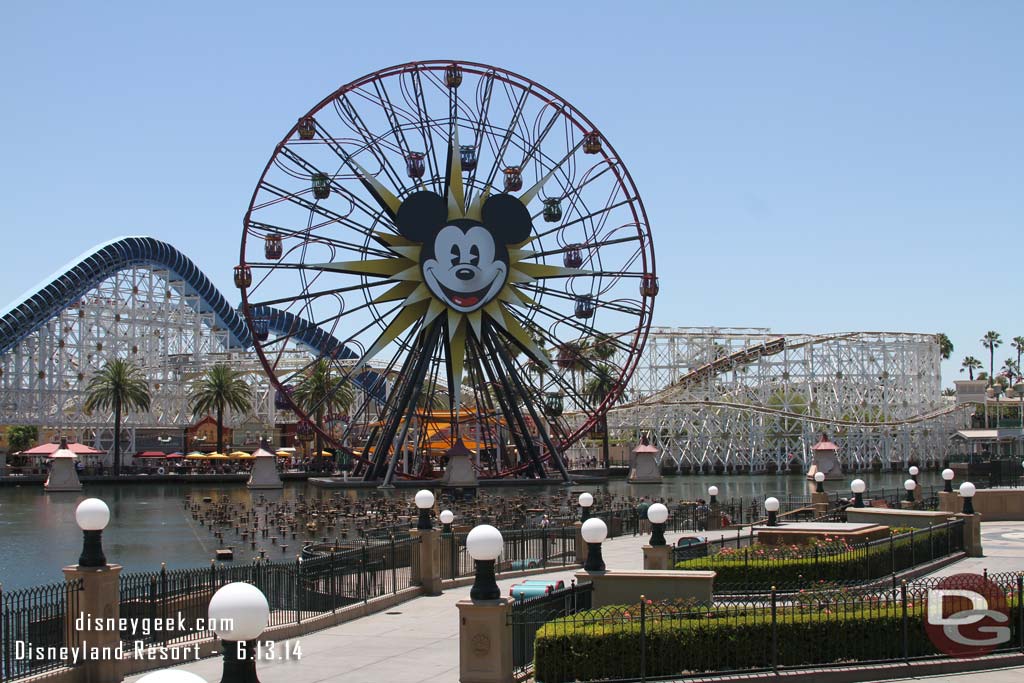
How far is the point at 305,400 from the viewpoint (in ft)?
358

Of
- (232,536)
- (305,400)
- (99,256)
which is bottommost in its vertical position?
(232,536)

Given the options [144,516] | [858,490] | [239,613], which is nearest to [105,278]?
[144,516]

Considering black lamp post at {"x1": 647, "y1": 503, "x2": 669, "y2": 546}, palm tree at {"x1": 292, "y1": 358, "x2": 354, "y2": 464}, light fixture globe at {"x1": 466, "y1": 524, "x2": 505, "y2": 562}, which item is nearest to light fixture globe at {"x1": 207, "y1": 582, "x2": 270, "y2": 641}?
light fixture globe at {"x1": 466, "y1": 524, "x2": 505, "y2": 562}

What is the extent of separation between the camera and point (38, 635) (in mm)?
17766

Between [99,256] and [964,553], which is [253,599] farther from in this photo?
[99,256]

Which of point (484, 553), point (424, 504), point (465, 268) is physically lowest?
point (484, 553)

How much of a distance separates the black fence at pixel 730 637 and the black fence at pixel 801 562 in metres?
4.96

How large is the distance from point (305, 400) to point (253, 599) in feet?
330

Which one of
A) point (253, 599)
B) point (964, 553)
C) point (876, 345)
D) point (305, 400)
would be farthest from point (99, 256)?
point (253, 599)

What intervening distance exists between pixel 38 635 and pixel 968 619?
13611 millimetres

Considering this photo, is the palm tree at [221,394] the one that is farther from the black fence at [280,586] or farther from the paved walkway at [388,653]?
the black fence at [280,586]

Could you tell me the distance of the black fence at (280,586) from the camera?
19.5m

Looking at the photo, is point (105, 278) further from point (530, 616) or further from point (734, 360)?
point (530, 616)

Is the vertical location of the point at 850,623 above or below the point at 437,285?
below
